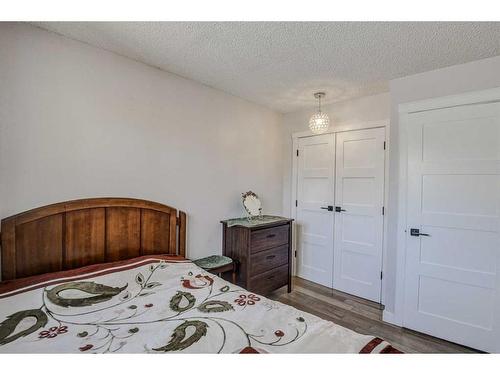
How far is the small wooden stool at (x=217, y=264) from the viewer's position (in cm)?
231

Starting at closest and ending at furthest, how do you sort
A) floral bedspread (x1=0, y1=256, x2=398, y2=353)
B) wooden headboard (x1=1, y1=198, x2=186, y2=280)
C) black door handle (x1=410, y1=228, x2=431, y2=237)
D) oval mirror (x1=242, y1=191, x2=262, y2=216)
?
floral bedspread (x1=0, y1=256, x2=398, y2=353) < wooden headboard (x1=1, y1=198, x2=186, y2=280) < black door handle (x1=410, y1=228, x2=431, y2=237) < oval mirror (x1=242, y1=191, x2=262, y2=216)

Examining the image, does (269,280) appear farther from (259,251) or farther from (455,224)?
(455,224)

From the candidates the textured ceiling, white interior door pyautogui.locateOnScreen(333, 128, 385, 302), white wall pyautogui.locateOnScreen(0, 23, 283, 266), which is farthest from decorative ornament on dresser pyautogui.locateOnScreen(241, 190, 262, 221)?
Answer: the textured ceiling

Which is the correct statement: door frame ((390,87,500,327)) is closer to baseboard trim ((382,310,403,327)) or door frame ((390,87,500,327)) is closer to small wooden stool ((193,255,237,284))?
baseboard trim ((382,310,403,327))

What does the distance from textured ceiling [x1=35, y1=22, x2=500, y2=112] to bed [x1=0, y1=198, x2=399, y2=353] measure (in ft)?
3.90

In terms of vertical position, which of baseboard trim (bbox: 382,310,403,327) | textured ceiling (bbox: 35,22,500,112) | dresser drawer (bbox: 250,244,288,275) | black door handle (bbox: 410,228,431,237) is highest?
textured ceiling (bbox: 35,22,500,112)

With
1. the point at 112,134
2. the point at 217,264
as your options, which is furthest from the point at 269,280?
the point at 112,134

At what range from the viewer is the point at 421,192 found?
86.8 inches

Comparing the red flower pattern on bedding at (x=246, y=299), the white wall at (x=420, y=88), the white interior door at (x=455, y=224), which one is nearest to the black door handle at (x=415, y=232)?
the white interior door at (x=455, y=224)

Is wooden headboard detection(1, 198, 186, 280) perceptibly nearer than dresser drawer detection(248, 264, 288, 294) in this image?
Yes

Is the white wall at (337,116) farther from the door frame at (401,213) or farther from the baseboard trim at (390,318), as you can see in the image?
the baseboard trim at (390,318)

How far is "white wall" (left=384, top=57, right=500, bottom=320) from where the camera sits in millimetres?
1958

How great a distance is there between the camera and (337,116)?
3.08 meters

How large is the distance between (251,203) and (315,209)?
0.93 meters
